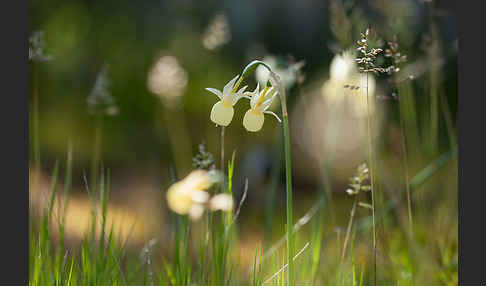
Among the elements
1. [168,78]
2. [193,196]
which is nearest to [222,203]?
[193,196]

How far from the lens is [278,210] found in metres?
2.99

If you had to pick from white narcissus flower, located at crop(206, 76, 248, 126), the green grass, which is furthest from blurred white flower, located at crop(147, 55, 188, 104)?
white narcissus flower, located at crop(206, 76, 248, 126)

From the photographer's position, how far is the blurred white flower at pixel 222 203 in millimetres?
885

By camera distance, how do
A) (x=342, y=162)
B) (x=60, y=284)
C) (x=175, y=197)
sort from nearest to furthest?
1. (x=60, y=284)
2. (x=175, y=197)
3. (x=342, y=162)

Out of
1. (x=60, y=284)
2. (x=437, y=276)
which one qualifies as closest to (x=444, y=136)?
(x=437, y=276)

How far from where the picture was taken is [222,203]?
0.94 metres

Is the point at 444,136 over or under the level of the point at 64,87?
under

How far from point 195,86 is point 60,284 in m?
2.84

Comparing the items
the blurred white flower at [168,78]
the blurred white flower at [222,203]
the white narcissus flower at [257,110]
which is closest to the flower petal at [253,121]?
the white narcissus flower at [257,110]

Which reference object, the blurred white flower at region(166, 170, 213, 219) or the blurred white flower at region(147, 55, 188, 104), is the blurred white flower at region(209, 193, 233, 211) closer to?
the blurred white flower at region(166, 170, 213, 219)

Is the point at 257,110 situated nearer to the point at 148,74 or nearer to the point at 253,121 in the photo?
the point at 253,121

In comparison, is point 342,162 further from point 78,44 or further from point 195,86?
point 78,44

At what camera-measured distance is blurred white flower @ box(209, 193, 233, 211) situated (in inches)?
34.8

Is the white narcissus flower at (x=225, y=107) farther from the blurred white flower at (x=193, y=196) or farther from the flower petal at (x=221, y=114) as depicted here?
the blurred white flower at (x=193, y=196)
